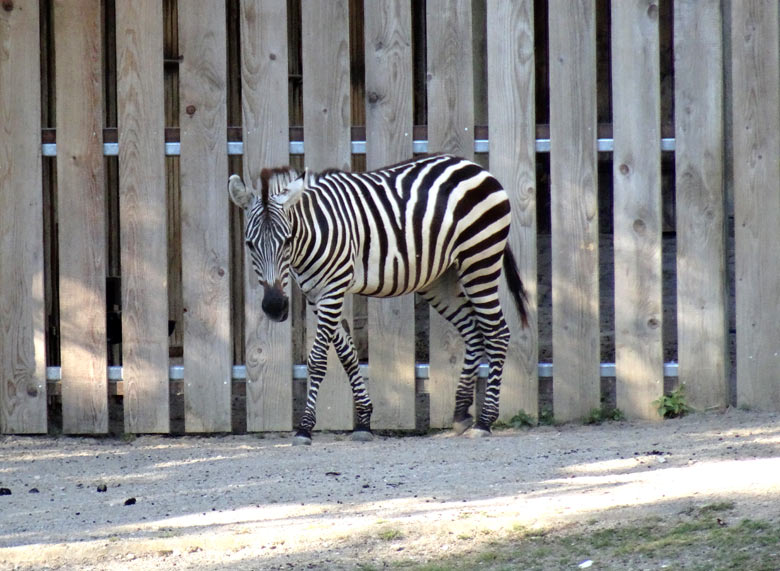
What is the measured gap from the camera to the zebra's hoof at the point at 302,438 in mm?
6383

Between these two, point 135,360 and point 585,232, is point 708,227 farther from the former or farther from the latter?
point 135,360

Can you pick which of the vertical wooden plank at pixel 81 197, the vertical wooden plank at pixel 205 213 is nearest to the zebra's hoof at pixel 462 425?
the vertical wooden plank at pixel 205 213

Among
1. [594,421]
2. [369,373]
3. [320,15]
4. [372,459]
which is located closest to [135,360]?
[369,373]

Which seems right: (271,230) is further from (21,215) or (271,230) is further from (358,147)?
(21,215)

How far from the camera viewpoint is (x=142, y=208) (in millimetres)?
6922

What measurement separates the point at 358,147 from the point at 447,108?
0.65m

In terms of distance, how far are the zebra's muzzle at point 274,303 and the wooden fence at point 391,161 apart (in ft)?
3.14

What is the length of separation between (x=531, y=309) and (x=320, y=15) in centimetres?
237

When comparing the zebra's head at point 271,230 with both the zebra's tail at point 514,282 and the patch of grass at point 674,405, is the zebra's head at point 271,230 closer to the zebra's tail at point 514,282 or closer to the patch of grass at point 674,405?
the zebra's tail at point 514,282

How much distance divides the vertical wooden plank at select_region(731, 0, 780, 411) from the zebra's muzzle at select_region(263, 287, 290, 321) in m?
2.98

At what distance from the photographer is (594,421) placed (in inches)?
270

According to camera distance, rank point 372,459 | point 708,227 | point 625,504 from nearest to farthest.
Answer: point 625,504
point 372,459
point 708,227

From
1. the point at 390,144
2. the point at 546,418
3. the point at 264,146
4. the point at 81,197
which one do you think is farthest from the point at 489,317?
the point at 81,197

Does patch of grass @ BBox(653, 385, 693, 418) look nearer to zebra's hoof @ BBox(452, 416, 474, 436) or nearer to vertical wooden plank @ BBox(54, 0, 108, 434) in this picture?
zebra's hoof @ BBox(452, 416, 474, 436)
